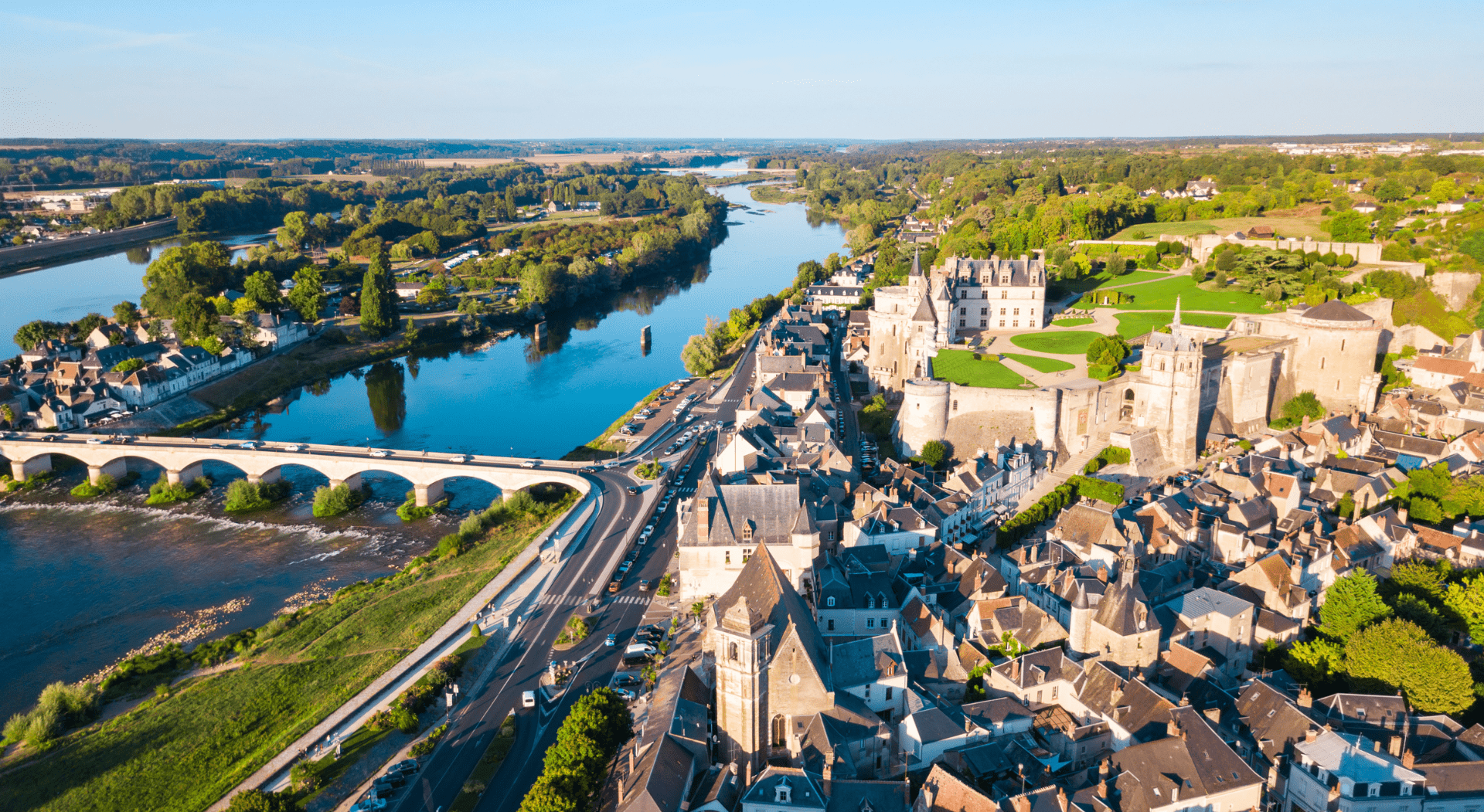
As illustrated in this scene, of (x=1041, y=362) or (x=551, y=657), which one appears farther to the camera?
(x=1041, y=362)

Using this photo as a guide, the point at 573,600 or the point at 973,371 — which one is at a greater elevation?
the point at 973,371

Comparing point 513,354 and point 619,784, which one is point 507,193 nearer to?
point 513,354

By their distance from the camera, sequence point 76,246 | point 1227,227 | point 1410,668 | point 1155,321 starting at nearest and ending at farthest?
point 1410,668
point 1155,321
point 1227,227
point 76,246

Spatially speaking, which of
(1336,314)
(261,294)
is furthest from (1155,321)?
(261,294)

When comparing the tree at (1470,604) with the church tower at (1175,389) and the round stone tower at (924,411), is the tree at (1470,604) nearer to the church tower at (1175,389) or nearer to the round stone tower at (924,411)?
the church tower at (1175,389)

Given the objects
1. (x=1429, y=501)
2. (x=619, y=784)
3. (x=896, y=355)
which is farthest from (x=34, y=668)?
(x=1429, y=501)

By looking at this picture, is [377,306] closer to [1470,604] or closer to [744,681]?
[744,681]

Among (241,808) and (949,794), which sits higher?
(949,794)
